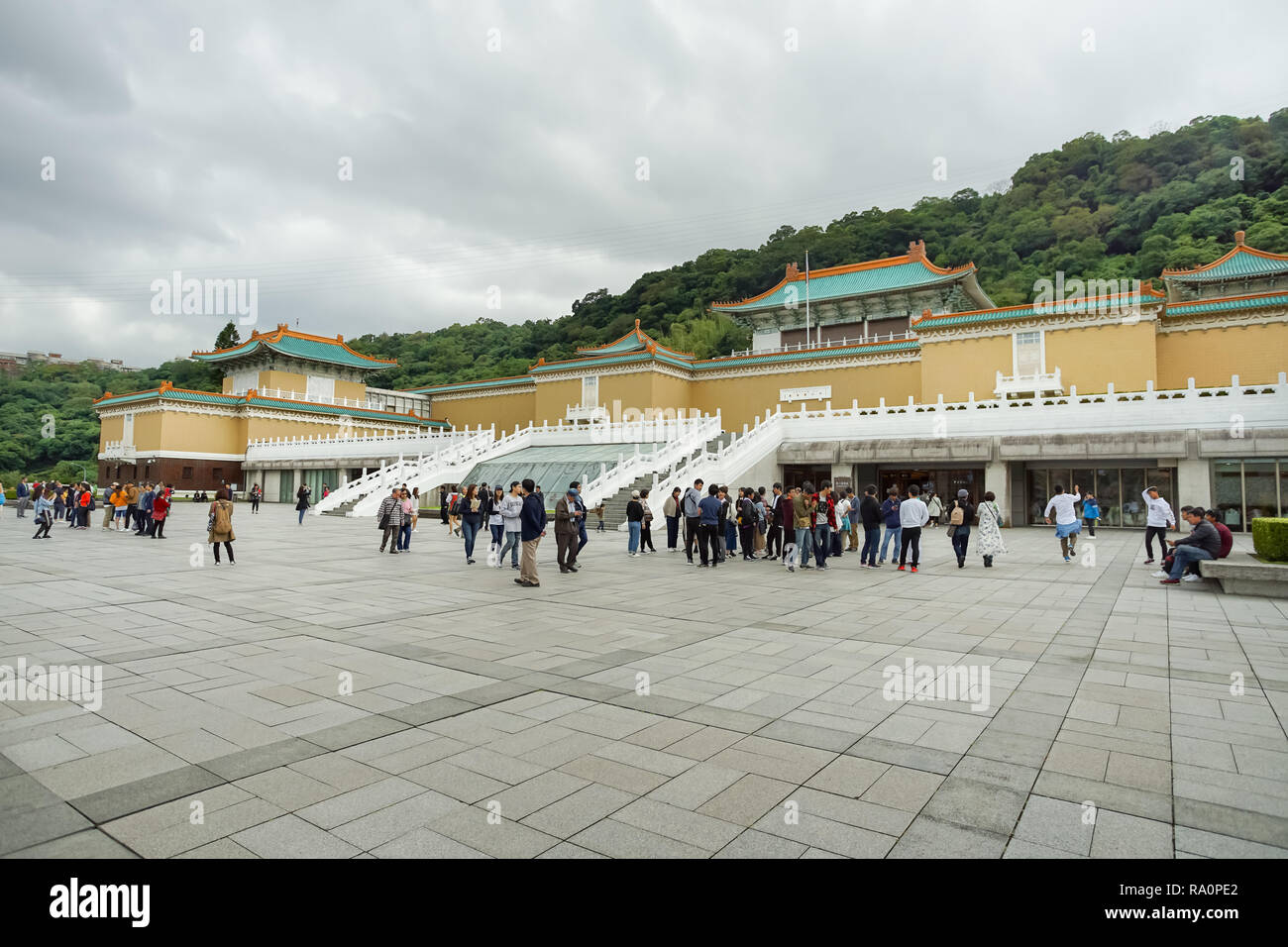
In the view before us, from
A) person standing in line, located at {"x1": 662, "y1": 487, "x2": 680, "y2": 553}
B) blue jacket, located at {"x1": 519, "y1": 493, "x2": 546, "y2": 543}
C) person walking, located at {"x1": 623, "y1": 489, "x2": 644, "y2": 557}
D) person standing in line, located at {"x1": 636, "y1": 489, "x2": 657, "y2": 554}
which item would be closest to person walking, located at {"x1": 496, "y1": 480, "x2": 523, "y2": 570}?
blue jacket, located at {"x1": 519, "y1": 493, "x2": 546, "y2": 543}

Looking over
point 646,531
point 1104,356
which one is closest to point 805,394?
point 1104,356

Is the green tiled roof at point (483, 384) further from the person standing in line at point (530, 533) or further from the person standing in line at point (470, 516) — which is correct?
the person standing in line at point (530, 533)

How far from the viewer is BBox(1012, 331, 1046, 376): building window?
87.7 ft

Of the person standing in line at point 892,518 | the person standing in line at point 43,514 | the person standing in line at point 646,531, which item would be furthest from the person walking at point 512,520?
the person standing in line at point 43,514

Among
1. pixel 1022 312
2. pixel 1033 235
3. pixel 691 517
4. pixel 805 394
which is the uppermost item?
pixel 1033 235

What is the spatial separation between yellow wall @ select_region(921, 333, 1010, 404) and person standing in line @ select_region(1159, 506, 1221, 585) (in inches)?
740

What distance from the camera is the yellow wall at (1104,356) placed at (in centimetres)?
2503

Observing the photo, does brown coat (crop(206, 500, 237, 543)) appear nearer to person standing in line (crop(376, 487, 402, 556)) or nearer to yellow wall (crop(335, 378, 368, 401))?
person standing in line (crop(376, 487, 402, 556))

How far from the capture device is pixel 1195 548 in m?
9.62

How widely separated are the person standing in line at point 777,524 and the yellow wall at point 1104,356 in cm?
1793

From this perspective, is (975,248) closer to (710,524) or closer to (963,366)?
(963,366)

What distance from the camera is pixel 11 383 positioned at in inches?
2493

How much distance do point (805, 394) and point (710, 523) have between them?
22534 millimetres
